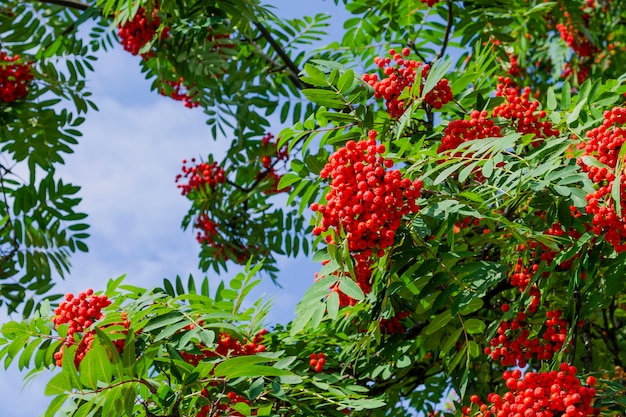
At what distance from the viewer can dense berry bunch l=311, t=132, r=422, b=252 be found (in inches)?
105

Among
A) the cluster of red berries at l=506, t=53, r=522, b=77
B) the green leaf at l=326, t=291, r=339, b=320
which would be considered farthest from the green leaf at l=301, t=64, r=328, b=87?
the cluster of red berries at l=506, t=53, r=522, b=77

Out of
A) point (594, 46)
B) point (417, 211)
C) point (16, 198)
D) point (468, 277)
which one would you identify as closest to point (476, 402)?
point (468, 277)

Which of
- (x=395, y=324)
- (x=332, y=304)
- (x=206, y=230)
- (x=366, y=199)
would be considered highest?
(x=206, y=230)

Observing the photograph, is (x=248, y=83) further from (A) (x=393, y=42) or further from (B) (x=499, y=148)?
(B) (x=499, y=148)

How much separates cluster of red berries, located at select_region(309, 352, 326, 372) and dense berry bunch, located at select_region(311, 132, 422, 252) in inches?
34.2

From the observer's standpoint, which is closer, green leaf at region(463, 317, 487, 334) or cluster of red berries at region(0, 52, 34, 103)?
green leaf at region(463, 317, 487, 334)

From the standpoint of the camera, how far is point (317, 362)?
11.6 ft

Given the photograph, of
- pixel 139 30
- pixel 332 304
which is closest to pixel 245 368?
pixel 332 304

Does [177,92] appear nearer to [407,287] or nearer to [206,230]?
[206,230]

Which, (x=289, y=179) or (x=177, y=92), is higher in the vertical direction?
(x=177, y=92)

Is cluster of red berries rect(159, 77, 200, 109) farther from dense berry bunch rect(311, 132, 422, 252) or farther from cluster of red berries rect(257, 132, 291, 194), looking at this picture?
dense berry bunch rect(311, 132, 422, 252)

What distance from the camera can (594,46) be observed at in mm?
7828

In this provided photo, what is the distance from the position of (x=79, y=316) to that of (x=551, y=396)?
5.46 feet

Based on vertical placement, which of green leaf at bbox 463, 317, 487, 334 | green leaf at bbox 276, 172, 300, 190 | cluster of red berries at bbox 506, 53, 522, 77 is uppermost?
cluster of red berries at bbox 506, 53, 522, 77
